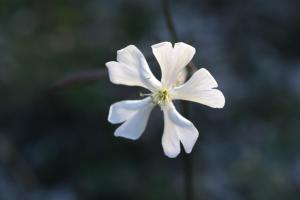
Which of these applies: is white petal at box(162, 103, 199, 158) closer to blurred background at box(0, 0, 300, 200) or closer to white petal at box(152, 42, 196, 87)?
white petal at box(152, 42, 196, 87)

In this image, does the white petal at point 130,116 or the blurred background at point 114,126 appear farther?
the blurred background at point 114,126

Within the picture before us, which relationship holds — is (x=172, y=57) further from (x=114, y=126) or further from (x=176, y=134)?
(x=114, y=126)

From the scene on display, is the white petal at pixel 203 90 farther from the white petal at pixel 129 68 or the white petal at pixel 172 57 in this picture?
the white petal at pixel 129 68

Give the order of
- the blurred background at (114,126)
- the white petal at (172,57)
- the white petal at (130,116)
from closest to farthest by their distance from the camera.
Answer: the white petal at (172,57) < the white petal at (130,116) < the blurred background at (114,126)

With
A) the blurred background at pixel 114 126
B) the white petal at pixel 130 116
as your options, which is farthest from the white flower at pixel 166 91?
the blurred background at pixel 114 126

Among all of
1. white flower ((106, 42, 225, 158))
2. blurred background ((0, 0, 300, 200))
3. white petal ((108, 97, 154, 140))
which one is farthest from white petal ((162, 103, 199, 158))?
blurred background ((0, 0, 300, 200))

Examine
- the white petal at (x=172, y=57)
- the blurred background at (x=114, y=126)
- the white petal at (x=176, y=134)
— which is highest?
the white petal at (x=172, y=57)

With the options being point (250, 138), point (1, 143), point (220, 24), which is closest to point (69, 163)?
point (1, 143)
